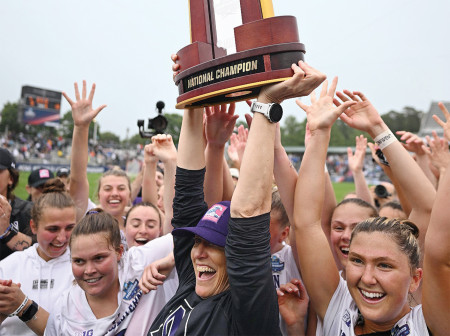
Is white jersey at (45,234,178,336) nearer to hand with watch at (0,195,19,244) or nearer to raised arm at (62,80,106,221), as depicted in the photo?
hand with watch at (0,195,19,244)

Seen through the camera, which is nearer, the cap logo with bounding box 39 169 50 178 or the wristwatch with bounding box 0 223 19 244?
the wristwatch with bounding box 0 223 19 244

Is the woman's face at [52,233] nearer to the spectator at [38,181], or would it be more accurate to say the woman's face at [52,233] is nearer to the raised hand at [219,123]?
the raised hand at [219,123]

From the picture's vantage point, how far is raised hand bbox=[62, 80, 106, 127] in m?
3.36

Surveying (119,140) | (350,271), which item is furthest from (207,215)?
(119,140)

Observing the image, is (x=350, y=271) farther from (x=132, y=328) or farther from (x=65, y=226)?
(x=65, y=226)

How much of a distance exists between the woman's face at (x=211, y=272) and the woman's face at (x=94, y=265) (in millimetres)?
788

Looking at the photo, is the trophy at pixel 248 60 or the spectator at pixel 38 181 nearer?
the trophy at pixel 248 60

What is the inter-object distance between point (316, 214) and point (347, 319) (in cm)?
52

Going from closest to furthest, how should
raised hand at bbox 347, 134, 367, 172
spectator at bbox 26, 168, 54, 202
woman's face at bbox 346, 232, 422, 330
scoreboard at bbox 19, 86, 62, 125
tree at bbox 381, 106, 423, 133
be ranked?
1. woman's face at bbox 346, 232, 422, 330
2. raised hand at bbox 347, 134, 367, 172
3. spectator at bbox 26, 168, 54, 202
4. scoreboard at bbox 19, 86, 62, 125
5. tree at bbox 381, 106, 423, 133

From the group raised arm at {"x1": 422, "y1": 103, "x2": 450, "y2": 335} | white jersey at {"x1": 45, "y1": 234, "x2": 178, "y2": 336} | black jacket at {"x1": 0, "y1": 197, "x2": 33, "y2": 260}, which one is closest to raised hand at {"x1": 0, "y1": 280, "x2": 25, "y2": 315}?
white jersey at {"x1": 45, "y1": 234, "x2": 178, "y2": 336}

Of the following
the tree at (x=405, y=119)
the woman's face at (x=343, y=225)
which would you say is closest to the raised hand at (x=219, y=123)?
the woman's face at (x=343, y=225)

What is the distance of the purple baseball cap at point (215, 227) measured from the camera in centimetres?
183

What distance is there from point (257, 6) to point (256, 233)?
978mm

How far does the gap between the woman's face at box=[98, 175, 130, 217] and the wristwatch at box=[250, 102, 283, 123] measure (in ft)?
10.2
